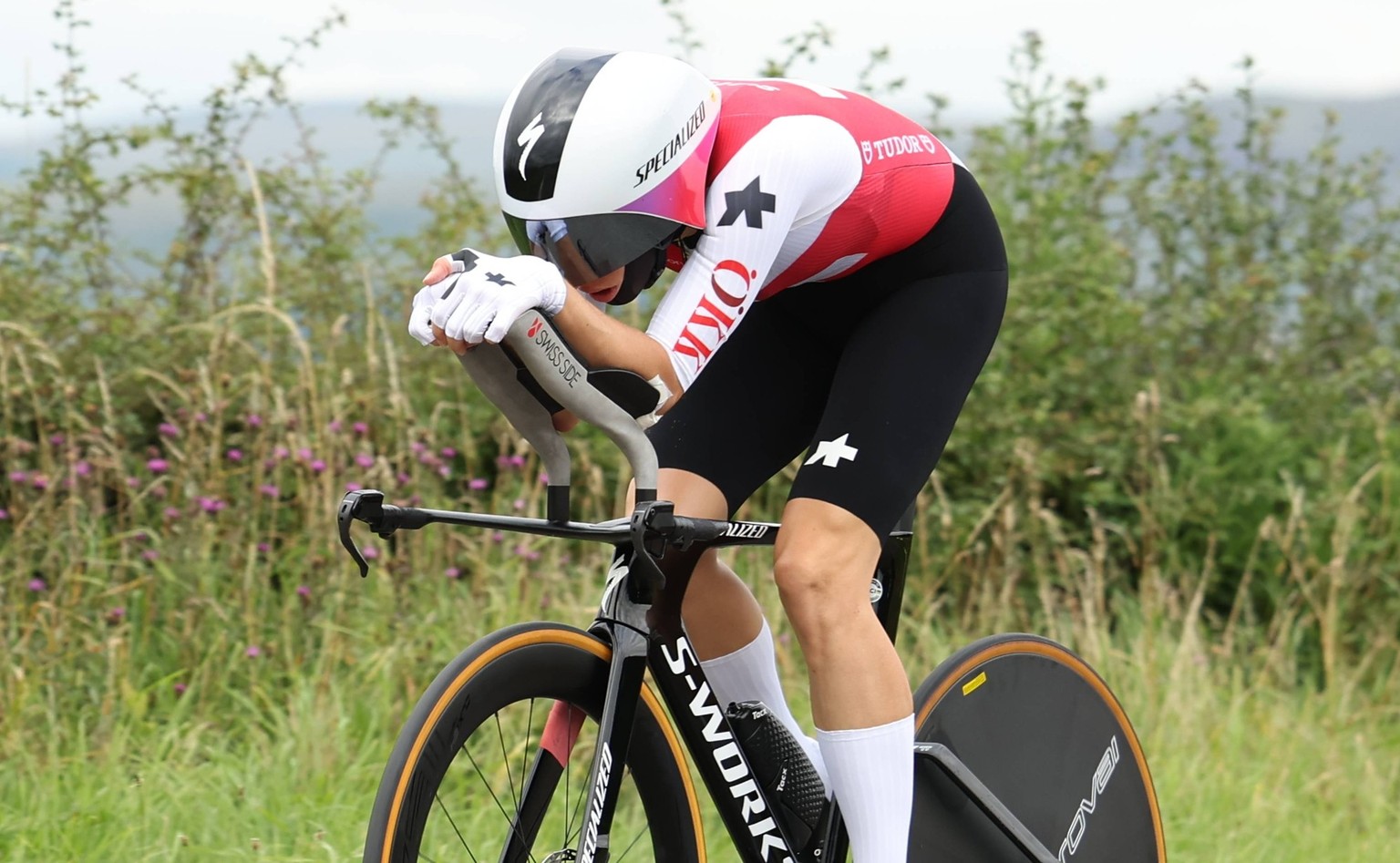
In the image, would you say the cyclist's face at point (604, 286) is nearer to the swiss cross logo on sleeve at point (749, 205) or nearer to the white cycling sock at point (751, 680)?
the swiss cross logo on sleeve at point (749, 205)

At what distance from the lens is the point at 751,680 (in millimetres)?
2736

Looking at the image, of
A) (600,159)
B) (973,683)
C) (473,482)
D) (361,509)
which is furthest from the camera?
(473,482)

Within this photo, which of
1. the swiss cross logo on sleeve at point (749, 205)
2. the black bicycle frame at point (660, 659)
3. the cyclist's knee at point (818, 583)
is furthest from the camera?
the cyclist's knee at point (818, 583)

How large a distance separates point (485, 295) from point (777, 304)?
1.04 m

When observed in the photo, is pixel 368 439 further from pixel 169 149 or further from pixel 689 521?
pixel 689 521

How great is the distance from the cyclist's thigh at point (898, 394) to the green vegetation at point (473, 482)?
1.38 meters


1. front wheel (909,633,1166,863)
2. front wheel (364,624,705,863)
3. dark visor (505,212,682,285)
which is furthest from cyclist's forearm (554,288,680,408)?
front wheel (909,633,1166,863)

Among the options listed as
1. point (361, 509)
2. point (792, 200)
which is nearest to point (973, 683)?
point (792, 200)

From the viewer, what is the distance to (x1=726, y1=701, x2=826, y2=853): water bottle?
2637 millimetres

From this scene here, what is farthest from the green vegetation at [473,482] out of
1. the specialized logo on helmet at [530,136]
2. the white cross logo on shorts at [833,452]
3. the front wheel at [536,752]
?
the specialized logo on helmet at [530,136]

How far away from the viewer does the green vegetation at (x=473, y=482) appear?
354cm

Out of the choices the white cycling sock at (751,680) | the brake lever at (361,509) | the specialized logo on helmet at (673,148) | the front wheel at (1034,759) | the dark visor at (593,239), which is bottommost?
the front wheel at (1034,759)

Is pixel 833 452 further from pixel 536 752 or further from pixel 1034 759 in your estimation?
pixel 1034 759

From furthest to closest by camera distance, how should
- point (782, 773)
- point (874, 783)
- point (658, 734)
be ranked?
point (782, 773)
point (874, 783)
point (658, 734)
